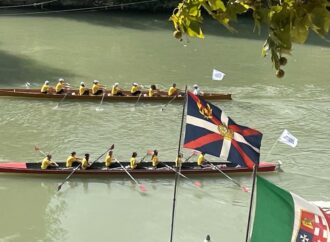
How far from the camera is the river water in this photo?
850cm

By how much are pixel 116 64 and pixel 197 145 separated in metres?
11.2

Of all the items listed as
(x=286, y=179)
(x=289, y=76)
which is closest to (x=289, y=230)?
(x=286, y=179)

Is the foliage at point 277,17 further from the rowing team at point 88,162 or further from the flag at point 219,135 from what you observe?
the rowing team at point 88,162

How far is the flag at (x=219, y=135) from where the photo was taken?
5.43 m

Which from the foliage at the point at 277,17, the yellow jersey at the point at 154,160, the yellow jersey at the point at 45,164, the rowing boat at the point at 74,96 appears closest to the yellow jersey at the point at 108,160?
the yellow jersey at the point at 154,160

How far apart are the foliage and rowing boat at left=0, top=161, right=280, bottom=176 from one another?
307 inches

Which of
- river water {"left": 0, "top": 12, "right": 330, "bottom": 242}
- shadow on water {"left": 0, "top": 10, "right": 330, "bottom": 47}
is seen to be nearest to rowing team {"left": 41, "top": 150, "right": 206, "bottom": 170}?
river water {"left": 0, "top": 12, "right": 330, "bottom": 242}

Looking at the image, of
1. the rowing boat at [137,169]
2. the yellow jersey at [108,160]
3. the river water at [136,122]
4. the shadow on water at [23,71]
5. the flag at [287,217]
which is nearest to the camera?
the flag at [287,217]

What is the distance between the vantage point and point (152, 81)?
1534 centimetres

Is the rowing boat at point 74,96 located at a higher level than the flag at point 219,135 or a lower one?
lower

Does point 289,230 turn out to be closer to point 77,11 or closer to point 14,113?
point 14,113

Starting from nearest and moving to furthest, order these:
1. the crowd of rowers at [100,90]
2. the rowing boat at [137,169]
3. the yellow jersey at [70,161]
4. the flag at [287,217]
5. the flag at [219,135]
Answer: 1. the flag at [287,217]
2. the flag at [219,135]
3. the rowing boat at [137,169]
4. the yellow jersey at [70,161]
5. the crowd of rowers at [100,90]

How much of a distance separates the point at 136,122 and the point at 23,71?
4859 mm

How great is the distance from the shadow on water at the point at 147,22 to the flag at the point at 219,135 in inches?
609
